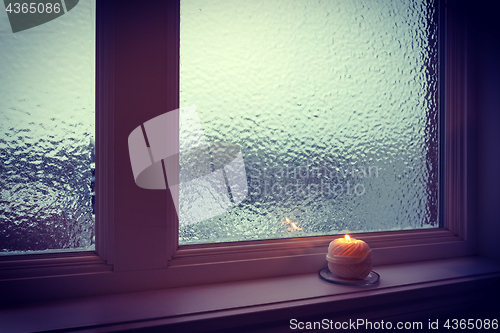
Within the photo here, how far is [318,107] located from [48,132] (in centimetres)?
73

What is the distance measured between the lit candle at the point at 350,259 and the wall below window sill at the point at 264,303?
4 cm

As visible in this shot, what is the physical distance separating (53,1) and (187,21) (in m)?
0.31

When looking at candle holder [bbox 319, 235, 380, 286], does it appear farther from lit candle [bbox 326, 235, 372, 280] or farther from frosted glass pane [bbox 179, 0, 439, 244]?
frosted glass pane [bbox 179, 0, 439, 244]

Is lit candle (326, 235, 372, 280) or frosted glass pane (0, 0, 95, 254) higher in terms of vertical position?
frosted glass pane (0, 0, 95, 254)

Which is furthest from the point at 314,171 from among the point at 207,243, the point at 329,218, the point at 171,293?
the point at 171,293

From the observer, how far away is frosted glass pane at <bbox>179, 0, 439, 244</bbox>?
0.75m

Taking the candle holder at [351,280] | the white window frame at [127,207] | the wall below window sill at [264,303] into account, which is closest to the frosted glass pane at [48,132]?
the white window frame at [127,207]

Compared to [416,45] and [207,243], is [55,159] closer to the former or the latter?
[207,243]

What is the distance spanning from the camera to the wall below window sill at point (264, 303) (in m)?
0.52

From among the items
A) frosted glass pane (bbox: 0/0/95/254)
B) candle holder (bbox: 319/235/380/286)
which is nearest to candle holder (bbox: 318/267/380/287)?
candle holder (bbox: 319/235/380/286)

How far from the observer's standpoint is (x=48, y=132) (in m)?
0.63

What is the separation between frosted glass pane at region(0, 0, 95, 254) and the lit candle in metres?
0.61

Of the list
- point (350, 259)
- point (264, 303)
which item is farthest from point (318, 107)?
point (264, 303)

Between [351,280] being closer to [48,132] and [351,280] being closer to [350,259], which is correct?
[350,259]
